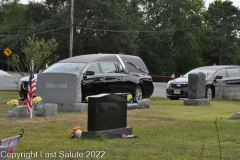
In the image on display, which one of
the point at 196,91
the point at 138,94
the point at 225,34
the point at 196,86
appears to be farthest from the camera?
the point at 225,34

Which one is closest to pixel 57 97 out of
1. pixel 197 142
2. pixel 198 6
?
pixel 197 142

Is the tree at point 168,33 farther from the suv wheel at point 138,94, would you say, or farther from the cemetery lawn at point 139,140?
the cemetery lawn at point 139,140

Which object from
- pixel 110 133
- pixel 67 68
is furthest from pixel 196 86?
pixel 110 133

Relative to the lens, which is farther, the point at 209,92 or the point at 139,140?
the point at 209,92

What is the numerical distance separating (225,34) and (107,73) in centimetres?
5618

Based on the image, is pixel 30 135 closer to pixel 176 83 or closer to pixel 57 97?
pixel 57 97

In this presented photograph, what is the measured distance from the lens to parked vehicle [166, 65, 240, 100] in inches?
905

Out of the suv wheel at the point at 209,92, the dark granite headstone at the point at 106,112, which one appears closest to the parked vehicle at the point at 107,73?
the suv wheel at the point at 209,92

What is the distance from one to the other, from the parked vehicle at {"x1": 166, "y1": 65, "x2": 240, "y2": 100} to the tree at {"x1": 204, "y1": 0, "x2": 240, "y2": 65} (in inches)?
1785

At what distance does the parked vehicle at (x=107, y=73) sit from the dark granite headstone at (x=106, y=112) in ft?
21.3

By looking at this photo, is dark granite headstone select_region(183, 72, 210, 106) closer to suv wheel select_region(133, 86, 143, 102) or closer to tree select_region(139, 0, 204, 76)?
suv wheel select_region(133, 86, 143, 102)

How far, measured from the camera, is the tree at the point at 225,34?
230ft

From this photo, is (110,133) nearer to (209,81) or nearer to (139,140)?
(139,140)

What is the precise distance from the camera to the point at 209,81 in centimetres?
2336
